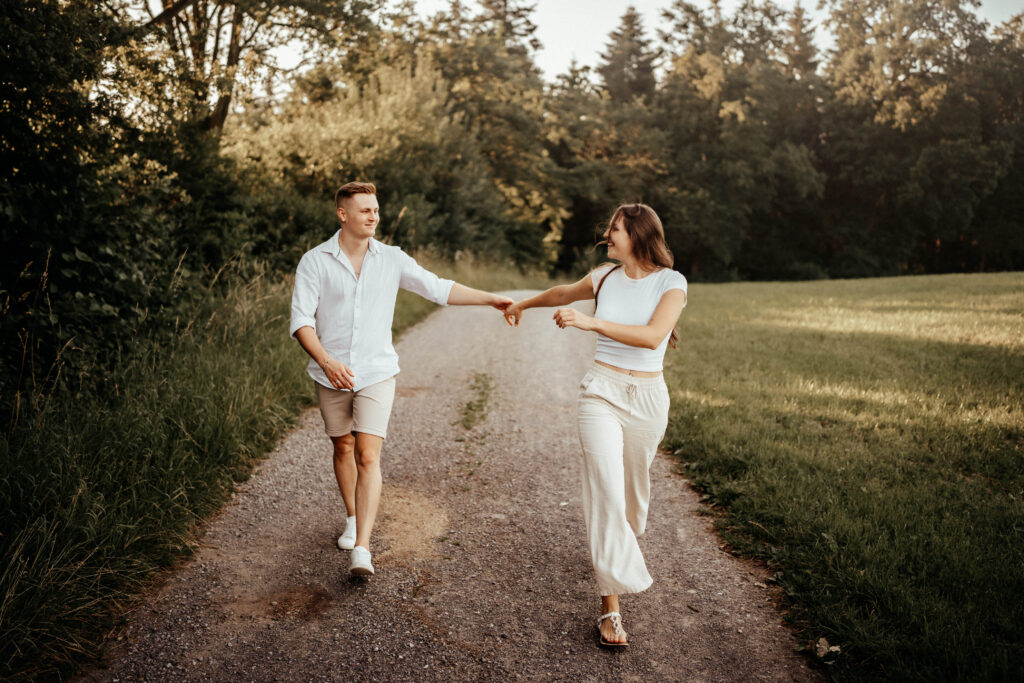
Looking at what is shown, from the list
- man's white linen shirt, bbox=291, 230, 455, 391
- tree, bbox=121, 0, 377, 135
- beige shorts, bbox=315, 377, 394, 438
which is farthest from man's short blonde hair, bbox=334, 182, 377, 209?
tree, bbox=121, 0, 377, 135

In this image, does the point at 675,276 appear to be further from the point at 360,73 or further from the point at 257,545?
the point at 360,73

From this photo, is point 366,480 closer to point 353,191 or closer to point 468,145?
point 353,191

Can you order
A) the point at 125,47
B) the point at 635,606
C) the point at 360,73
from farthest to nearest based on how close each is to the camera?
the point at 360,73
the point at 125,47
the point at 635,606

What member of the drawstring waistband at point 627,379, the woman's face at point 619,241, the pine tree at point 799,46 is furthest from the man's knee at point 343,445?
the pine tree at point 799,46

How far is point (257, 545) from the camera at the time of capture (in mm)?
4297

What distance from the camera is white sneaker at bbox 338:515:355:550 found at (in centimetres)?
421

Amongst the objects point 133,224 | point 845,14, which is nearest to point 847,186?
point 845,14

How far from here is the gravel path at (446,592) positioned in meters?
3.17

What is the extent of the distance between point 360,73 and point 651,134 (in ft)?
78.2

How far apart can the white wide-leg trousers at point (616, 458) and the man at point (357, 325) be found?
1.21 metres

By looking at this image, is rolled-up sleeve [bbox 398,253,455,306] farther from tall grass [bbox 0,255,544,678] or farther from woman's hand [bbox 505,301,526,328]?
tall grass [bbox 0,255,544,678]

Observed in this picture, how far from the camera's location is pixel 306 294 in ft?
12.4

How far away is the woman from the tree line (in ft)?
14.3

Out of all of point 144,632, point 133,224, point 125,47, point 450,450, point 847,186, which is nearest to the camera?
point 144,632
